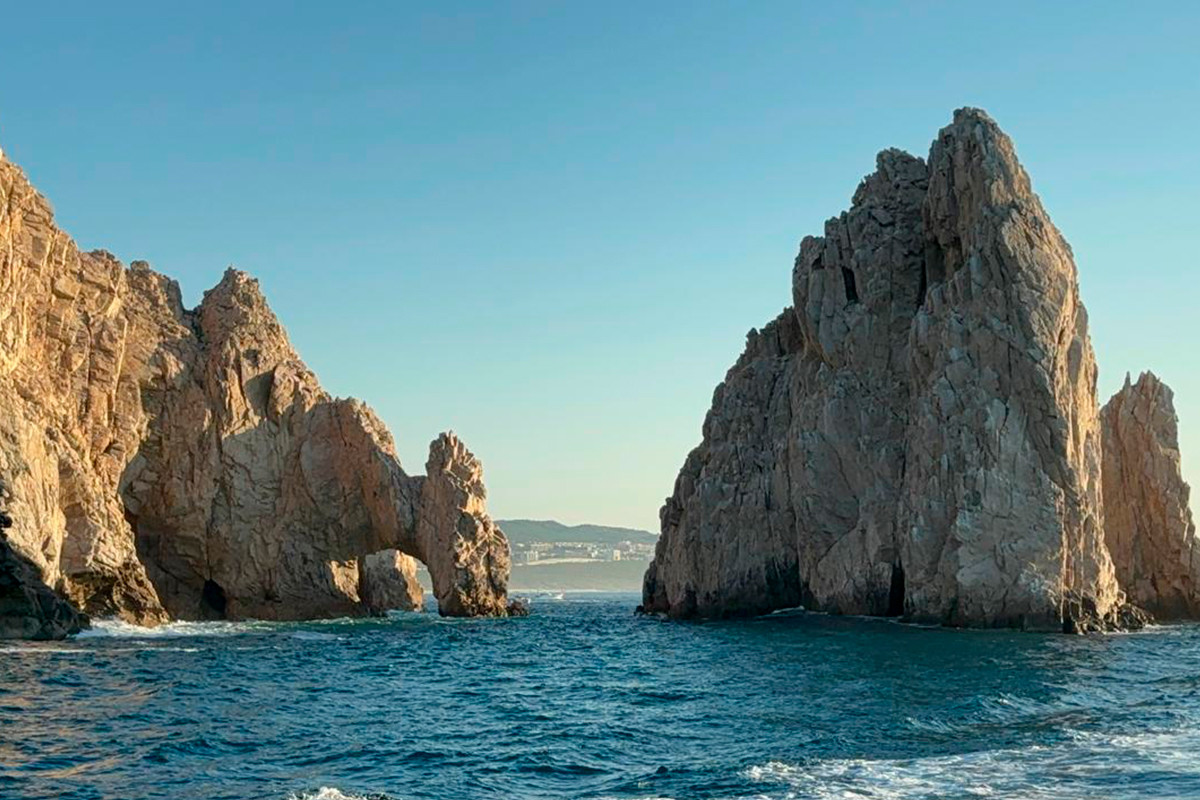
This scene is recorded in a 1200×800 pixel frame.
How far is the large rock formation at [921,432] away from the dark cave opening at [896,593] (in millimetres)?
130

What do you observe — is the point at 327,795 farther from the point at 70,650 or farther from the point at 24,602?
the point at 24,602

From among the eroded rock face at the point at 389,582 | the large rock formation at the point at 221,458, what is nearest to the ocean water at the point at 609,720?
the large rock formation at the point at 221,458

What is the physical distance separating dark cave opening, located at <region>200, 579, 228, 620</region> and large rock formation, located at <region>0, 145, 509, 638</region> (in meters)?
0.18

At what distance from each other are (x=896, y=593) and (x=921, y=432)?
32.1ft

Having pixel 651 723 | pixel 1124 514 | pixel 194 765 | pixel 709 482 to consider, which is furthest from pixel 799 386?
pixel 194 765

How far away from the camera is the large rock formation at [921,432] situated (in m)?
60.5

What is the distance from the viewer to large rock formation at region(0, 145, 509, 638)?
2640 inches

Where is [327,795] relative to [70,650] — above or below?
below

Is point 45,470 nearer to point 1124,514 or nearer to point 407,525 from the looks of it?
point 407,525

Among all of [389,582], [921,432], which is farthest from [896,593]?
[389,582]

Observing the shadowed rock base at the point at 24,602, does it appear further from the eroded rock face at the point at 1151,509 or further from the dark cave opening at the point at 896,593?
the eroded rock face at the point at 1151,509

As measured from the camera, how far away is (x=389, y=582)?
96.8m

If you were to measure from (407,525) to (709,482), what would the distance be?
21.8 meters

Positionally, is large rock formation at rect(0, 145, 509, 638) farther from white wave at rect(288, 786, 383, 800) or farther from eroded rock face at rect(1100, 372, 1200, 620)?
white wave at rect(288, 786, 383, 800)
